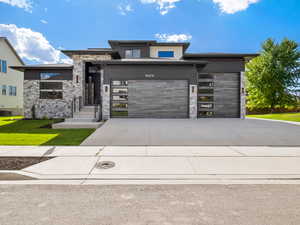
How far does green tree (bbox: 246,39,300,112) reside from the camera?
26.0 meters

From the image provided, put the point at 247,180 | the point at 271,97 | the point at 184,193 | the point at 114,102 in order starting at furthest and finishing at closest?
1. the point at 271,97
2. the point at 114,102
3. the point at 247,180
4. the point at 184,193

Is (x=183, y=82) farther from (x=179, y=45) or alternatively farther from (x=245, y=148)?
(x=245, y=148)

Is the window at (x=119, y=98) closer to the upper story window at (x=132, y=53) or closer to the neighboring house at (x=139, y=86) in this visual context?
the neighboring house at (x=139, y=86)

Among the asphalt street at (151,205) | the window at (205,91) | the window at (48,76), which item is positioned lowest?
the asphalt street at (151,205)

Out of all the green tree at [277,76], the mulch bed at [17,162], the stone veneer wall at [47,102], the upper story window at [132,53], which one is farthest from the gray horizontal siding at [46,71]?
the green tree at [277,76]

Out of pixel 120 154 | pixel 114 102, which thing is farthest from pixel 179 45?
pixel 120 154

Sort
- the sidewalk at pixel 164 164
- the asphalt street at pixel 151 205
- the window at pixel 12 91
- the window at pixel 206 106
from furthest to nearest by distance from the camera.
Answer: the window at pixel 12 91, the window at pixel 206 106, the sidewalk at pixel 164 164, the asphalt street at pixel 151 205

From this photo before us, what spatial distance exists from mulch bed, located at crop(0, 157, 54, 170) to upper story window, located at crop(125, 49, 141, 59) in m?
16.2

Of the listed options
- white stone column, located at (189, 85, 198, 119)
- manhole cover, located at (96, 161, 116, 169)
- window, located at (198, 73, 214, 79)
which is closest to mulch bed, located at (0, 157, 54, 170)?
manhole cover, located at (96, 161, 116, 169)

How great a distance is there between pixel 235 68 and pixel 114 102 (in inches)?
463

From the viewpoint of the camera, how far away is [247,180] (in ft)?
12.3

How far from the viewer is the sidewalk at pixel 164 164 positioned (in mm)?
3811

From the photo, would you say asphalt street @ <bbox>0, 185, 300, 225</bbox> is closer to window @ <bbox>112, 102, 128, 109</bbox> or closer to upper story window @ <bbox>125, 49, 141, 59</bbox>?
window @ <bbox>112, 102, 128, 109</bbox>

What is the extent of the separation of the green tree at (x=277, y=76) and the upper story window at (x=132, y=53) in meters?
20.9
